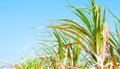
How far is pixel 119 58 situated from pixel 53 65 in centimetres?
100

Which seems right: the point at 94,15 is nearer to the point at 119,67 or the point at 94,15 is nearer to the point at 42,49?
the point at 119,67

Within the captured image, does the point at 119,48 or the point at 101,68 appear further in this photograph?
the point at 119,48

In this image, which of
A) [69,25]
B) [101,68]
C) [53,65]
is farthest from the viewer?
[53,65]

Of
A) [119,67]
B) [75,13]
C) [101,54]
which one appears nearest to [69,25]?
[75,13]

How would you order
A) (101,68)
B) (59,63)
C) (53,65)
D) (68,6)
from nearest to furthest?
(101,68)
(68,6)
(59,63)
(53,65)

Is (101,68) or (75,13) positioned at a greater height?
(75,13)

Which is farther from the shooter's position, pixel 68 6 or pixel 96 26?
pixel 68 6

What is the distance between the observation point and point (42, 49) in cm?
322

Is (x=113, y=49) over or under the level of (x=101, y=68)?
over

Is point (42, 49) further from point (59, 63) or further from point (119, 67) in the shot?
point (119, 67)

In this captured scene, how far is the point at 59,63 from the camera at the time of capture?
250 cm

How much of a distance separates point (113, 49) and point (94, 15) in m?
0.26

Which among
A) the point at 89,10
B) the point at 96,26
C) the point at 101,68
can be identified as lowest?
the point at 101,68

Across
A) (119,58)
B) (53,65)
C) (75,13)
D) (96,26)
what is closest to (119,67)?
(119,58)
